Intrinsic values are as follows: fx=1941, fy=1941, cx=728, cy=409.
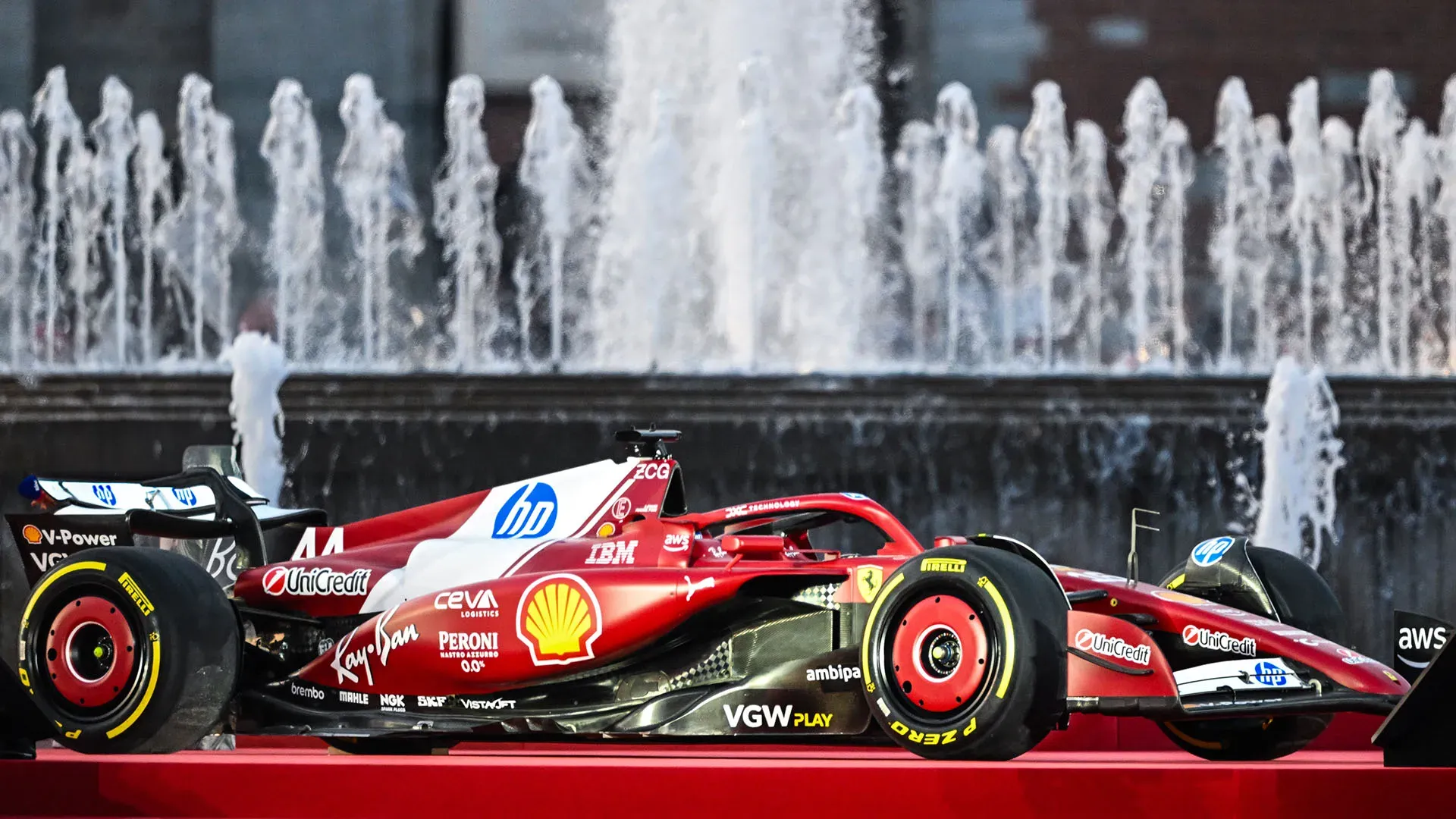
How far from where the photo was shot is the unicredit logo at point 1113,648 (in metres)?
4.75

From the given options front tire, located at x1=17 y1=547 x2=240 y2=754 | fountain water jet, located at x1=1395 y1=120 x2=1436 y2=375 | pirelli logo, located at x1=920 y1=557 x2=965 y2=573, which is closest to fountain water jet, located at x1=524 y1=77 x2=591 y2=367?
fountain water jet, located at x1=1395 y1=120 x2=1436 y2=375

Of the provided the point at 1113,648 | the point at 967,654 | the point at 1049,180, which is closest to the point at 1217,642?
the point at 1113,648

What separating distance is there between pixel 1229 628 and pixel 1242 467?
22.2ft

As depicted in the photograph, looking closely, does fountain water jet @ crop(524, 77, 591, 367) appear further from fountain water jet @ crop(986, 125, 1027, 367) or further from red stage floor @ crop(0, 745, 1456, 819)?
red stage floor @ crop(0, 745, 1456, 819)

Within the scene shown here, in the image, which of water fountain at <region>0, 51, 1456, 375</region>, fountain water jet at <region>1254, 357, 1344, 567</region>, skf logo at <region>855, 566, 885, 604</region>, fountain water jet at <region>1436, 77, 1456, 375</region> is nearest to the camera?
skf logo at <region>855, 566, 885, 604</region>

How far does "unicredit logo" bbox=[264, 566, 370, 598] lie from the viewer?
19.3 ft

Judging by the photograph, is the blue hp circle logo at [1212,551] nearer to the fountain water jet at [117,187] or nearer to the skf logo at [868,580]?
the skf logo at [868,580]

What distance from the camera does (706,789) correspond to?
159 inches

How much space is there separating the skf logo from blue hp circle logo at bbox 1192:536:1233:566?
167cm

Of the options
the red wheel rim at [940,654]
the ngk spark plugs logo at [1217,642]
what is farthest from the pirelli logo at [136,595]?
the ngk spark plugs logo at [1217,642]

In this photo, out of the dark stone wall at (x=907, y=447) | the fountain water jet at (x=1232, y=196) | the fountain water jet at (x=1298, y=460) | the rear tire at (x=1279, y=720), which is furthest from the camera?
the fountain water jet at (x=1232, y=196)

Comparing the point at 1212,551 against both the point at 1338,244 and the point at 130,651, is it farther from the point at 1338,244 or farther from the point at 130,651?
the point at 1338,244

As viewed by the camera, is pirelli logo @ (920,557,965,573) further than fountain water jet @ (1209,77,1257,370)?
No

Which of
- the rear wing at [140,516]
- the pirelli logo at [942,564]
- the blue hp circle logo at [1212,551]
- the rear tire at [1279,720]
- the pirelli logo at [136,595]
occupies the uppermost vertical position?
the rear wing at [140,516]
